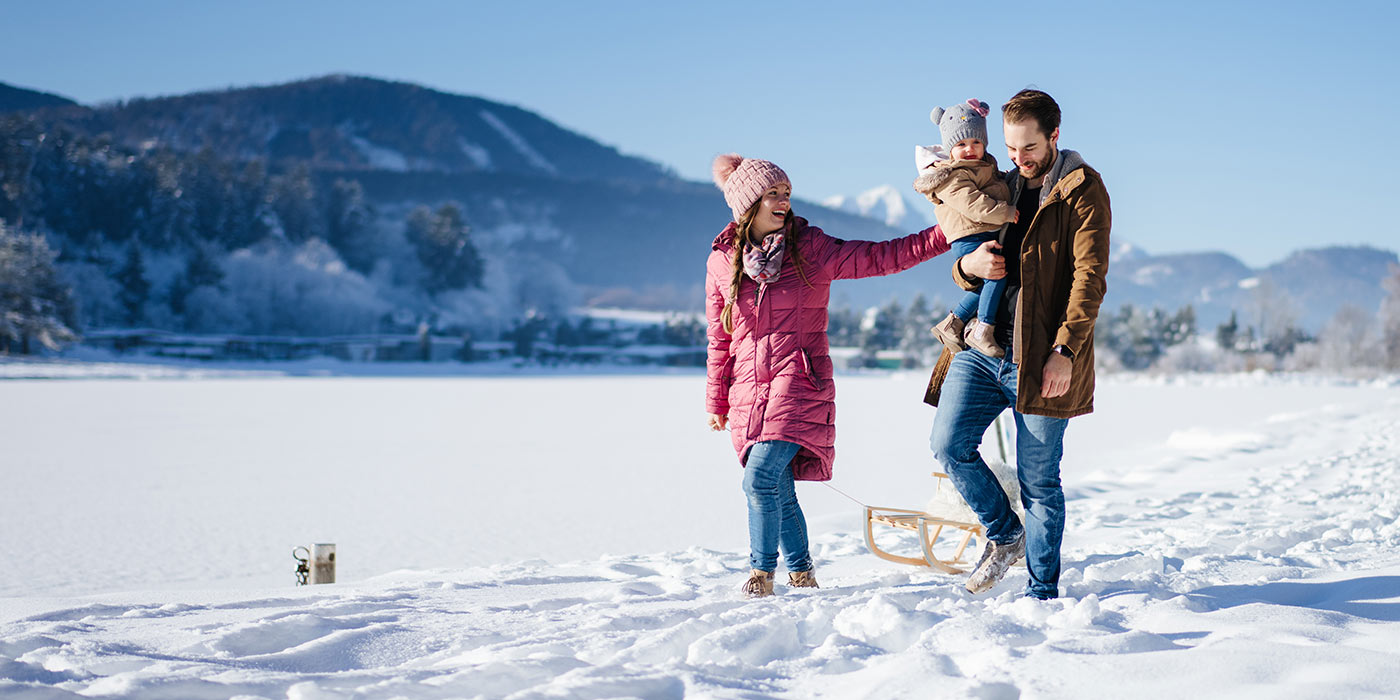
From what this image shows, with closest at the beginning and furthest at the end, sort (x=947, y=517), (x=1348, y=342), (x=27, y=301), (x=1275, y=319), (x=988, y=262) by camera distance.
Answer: (x=988, y=262), (x=947, y=517), (x=27, y=301), (x=1348, y=342), (x=1275, y=319)

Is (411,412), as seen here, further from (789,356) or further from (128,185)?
→ (128,185)

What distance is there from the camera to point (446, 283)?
8644cm

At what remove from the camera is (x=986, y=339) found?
9.44 ft

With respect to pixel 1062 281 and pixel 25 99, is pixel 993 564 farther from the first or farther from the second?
pixel 25 99

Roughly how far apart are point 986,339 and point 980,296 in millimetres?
151

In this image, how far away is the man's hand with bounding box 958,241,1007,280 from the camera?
284 centimetres

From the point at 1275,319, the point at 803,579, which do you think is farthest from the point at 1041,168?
the point at 1275,319

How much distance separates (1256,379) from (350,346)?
1694 inches

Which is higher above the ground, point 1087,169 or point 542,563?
point 1087,169

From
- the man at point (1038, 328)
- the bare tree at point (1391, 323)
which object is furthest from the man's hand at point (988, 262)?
the bare tree at point (1391, 323)

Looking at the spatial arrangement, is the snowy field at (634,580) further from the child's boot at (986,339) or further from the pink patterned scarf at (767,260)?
the pink patterned scarf at (767,260)

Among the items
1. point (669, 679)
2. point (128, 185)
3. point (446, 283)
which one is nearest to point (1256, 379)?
point (669, 679)

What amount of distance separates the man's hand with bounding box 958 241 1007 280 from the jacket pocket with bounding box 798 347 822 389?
57cm

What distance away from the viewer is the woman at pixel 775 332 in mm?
3186
